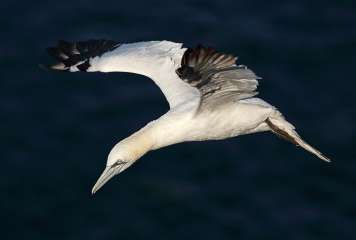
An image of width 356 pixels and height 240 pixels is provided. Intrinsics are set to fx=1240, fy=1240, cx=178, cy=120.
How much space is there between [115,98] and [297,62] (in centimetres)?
356

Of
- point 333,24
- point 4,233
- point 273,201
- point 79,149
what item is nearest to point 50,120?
point 79,149

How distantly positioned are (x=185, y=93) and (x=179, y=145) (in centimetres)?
338

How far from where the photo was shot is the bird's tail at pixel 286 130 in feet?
62.7

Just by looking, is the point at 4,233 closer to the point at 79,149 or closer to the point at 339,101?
the point at 79,149

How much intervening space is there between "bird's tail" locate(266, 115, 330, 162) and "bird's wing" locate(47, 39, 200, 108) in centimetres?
134

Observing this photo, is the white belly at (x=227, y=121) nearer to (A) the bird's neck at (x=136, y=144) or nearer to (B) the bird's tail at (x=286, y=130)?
(B) the bird's tail at (x=286, y=130)

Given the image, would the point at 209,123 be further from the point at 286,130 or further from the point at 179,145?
the point at 179,145

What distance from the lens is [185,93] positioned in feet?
62.2

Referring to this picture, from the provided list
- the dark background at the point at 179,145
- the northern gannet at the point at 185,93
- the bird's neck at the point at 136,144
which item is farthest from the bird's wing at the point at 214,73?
the dark background at the point at 179,145

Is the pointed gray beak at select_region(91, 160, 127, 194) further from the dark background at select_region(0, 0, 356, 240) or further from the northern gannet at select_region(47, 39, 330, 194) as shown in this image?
the dark background at select_region(0, 0, 356, 240)

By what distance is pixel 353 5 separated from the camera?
24844 mm

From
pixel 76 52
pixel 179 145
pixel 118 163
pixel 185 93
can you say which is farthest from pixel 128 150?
pixel 179 145

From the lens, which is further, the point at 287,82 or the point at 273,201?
the point at 287,82

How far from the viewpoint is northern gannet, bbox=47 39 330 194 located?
16.5 m
